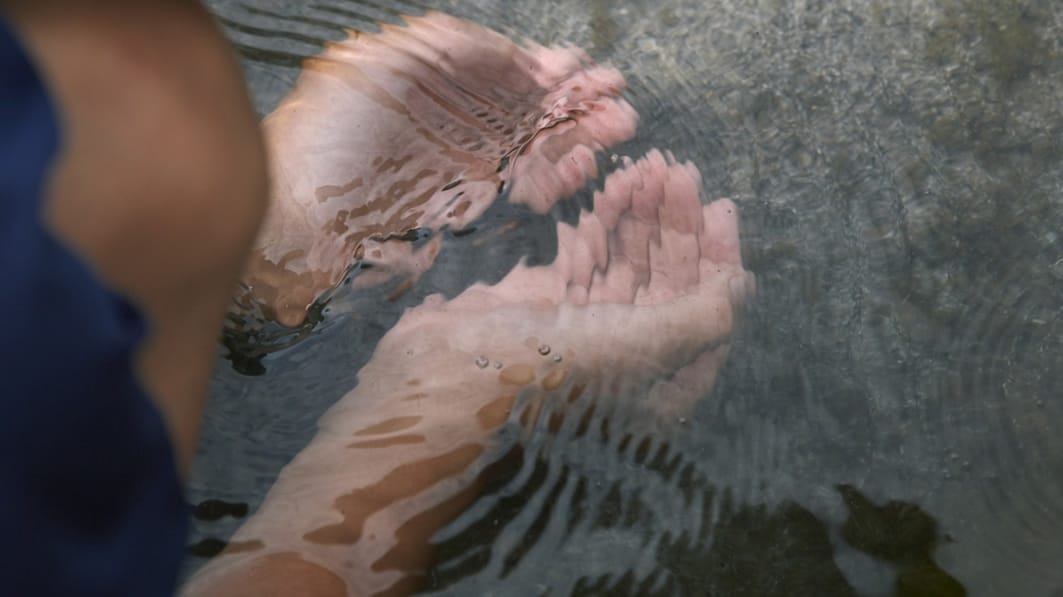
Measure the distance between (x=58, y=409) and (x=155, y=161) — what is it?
0.11 meters

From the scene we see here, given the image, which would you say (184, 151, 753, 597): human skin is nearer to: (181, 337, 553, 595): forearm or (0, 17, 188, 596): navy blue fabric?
(181, 337, 553, 595): forearm

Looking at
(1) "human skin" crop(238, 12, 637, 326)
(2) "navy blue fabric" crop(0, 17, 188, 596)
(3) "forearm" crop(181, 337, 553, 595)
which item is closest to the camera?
(2) "navy blue fabric" crop(0, 17, 188, 596)

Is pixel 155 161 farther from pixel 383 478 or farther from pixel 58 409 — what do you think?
pixel 383 478

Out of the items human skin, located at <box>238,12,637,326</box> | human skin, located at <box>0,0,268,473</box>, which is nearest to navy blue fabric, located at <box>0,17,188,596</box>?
human skin, located at <box>0,0,268,473</box>

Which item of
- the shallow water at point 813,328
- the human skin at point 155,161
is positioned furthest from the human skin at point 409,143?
the human skin at point 155,161

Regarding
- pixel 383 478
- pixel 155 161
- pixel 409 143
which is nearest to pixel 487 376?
pixel 383 478

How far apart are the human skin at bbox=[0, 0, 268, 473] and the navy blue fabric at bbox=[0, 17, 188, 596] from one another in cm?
1

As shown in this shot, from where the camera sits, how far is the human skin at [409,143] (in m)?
1.12

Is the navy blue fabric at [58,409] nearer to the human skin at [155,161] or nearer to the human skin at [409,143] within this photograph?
the human skin at [155,161]

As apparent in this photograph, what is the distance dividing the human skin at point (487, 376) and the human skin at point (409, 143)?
8cm

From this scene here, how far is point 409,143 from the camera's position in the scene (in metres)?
1.21

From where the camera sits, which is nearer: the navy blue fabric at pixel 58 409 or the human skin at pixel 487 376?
the navy blue fabric at pixel 58 409

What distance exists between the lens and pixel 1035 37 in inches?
52.3

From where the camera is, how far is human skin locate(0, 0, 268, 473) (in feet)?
1.46
